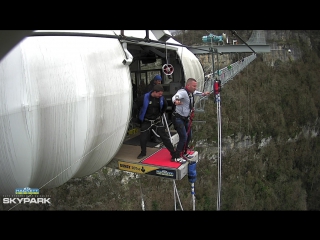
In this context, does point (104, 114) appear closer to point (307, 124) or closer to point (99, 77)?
point (99, 77)

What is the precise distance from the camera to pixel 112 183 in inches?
674

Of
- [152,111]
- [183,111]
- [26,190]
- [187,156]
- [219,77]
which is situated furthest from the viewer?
A: [219,77]

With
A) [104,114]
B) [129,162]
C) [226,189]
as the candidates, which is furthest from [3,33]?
[226,189]

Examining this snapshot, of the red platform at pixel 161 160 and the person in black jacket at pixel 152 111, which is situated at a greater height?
the person in black jacket at pixel 152 111

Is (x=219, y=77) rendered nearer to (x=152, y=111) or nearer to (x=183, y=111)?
(x=183, y=111)

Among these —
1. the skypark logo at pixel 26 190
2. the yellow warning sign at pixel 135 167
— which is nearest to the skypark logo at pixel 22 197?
the skypark logo at pixel 26 190

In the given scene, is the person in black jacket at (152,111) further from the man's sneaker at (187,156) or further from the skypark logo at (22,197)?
the skypark logo at (22,197)

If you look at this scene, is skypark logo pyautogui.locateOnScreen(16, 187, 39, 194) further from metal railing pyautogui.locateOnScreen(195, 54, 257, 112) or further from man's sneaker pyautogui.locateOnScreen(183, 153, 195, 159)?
metal railing pyautogui.locateOnScreen(195, 54, 257, 112)

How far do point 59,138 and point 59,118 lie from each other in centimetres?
28

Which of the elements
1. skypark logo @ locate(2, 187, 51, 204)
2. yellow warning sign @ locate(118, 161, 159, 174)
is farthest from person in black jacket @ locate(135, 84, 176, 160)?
skypark logo @ locate(2, 187, 51, 204)

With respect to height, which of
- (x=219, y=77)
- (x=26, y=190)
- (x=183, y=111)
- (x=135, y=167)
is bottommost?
(x=135, y=167)

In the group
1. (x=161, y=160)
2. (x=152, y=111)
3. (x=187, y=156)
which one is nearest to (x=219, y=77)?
(x=187, y=156)

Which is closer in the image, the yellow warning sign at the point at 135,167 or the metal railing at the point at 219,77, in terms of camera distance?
the yellow warning sign at the point at 135,167

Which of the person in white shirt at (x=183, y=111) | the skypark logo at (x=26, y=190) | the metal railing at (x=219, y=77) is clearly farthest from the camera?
the metal railing at (x=219, y=77)
